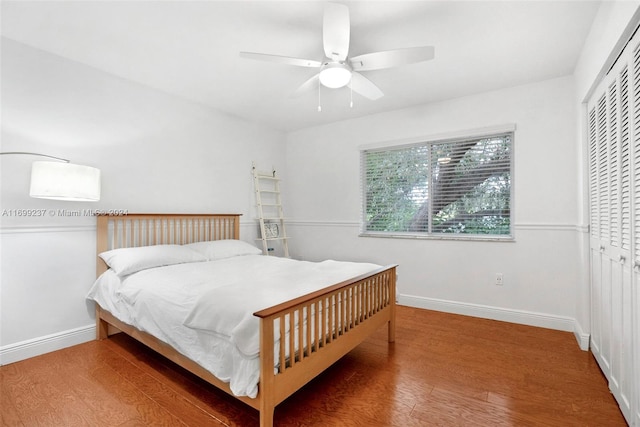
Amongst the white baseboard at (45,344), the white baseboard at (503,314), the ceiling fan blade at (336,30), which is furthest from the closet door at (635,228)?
the white baseboard at (45,344)

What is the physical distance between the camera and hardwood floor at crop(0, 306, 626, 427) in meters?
1.72

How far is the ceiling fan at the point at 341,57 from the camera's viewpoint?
71.3 inches

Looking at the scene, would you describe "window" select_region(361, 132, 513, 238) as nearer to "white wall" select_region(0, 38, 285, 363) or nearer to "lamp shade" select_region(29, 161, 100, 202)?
"white wall" select_region(0, 38, 285, 363)

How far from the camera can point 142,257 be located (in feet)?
8.54

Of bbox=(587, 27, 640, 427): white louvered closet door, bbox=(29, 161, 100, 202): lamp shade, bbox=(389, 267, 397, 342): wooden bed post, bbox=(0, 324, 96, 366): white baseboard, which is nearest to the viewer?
bbox=(587, 27, 640, 427): white louvered closet door

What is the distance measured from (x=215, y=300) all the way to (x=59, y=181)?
1.55m

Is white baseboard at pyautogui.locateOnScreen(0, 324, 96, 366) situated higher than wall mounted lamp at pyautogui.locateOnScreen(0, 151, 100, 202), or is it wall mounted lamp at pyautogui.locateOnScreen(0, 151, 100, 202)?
wall mounted lamp at pyautogui.locateOnScreen(0, 151, 100, 202)

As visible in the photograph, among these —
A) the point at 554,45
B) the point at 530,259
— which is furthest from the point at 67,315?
the point at 554,45

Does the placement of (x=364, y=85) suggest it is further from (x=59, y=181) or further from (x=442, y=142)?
(x=59, y=181)

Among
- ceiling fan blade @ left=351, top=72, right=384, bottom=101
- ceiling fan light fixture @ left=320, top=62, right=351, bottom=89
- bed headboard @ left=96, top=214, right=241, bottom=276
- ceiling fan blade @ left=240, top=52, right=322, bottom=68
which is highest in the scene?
ceiling fan blade @ left=240, top=52, right=322, bottom=68

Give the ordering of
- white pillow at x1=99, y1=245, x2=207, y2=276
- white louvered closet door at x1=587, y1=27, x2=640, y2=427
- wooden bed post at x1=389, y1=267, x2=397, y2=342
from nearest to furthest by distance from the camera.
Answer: white louvered closet door at x1=587, y1=27, x2=640, y2=427, white pillow at x1=99, y1=245, x2=207, y2=276, wooden bed post at x1=389, y1=267, x2=397, y2=342

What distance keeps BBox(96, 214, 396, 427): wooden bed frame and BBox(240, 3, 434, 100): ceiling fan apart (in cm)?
144

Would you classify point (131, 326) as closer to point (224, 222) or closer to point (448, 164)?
point (224, 222)

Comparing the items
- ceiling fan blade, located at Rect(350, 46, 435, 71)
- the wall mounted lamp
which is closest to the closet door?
ceiling fan blade, located at Rect(350, 46, 435, 71)
